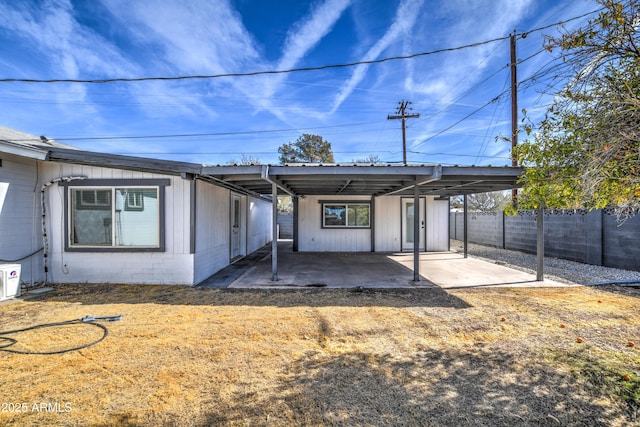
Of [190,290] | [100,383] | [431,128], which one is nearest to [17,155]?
[190,290]

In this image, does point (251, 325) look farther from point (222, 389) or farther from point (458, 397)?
point (458, 397)

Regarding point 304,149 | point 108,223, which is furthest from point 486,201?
point 108,223

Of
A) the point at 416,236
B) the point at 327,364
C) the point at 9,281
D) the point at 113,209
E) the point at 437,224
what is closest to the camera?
the point at 327,364

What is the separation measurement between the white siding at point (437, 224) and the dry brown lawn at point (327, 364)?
6511 mm

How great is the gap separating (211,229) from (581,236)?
10.1 meters

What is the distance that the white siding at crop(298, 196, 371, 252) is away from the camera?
1098 cm

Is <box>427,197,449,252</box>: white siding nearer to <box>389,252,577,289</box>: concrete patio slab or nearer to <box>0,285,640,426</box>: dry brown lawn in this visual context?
<box>389,252,577,289</box>: concrete patio slab

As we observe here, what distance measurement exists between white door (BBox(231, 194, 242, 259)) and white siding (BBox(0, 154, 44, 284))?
4.06m

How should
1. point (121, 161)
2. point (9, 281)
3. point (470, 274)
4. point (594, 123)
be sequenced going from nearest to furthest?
point (594, 123) < point (9, 281) < point (121, 161) < point (470, 274)

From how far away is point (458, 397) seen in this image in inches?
86.2

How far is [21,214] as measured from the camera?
5336 millimetres

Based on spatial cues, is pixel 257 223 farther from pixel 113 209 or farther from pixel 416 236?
pixel 416 236

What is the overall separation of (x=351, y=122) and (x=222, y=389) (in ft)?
68.4

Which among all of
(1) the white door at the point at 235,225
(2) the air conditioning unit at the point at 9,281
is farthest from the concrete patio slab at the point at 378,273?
(2) the air conditioning unit at the point at 9,281
